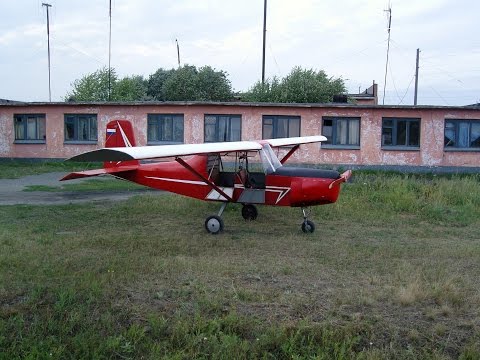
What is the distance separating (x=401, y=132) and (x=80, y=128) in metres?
15.1

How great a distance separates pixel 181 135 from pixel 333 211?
13.3 m

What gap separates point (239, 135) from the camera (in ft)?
78.6

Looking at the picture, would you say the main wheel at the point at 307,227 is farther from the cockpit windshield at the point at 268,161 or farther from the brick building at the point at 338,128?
the brick building at the point at 338,128

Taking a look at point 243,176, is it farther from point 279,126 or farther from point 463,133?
point 463,133

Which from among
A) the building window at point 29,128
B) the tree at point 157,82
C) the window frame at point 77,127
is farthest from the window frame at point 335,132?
the tree at point 157,82

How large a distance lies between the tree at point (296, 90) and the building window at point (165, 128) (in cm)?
1400

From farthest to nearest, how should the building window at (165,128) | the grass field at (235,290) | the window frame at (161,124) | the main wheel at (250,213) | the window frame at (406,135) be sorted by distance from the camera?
the building window at (165,128) → the window frame at (161,124) → the window frame at (406,135) → the main wheel at (250,213) → the grass field at (235,290)

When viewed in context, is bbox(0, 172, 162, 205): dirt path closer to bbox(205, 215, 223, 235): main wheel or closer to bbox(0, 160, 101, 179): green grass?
bbox(0, 160, 101, 179): green grass

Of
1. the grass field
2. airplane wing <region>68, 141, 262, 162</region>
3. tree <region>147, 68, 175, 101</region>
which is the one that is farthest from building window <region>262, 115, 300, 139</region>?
tree <region>147, 68, 175, 101</region>

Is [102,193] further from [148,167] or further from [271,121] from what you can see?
[271,121]

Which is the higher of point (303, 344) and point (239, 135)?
point (239, 135)

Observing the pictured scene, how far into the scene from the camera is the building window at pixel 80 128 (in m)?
24.9

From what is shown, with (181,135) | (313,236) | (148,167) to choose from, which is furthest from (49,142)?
(313,236)

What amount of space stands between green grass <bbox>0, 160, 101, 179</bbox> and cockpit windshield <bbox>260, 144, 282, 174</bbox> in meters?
12.7
